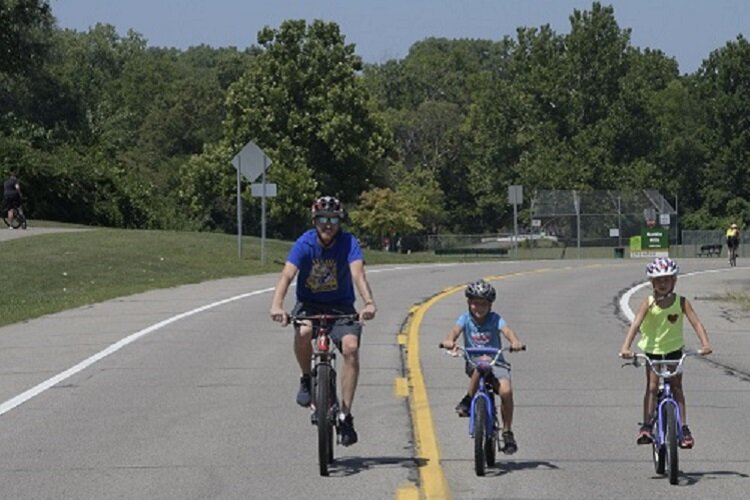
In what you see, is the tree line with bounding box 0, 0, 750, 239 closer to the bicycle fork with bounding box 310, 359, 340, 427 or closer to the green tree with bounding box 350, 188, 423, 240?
the green tree with bounding box 350, 188, 423, 240

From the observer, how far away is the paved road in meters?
9.65

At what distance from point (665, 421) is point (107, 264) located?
27.4m

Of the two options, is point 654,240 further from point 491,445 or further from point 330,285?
point 491,445

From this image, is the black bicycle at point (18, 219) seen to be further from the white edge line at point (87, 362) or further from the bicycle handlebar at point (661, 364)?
the bicycle handlebar at point (661, 364)

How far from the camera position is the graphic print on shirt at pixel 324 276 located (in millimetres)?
10305

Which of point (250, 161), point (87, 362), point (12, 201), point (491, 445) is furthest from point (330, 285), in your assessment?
point (12, 201)

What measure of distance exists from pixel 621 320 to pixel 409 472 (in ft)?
51.3

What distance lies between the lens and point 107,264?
1403 inches

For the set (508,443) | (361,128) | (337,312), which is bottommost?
(508,443)

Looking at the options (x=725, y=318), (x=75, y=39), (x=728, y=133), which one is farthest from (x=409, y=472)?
(x=75, y=39)

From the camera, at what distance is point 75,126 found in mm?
77438

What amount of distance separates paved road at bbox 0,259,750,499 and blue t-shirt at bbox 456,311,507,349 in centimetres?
90

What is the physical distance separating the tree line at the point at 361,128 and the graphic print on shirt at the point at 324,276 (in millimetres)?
43376

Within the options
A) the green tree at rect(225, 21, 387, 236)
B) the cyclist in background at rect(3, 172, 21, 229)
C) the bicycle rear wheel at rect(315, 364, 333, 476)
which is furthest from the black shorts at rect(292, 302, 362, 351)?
the green tree at rect(225, 21, 387, 236)
